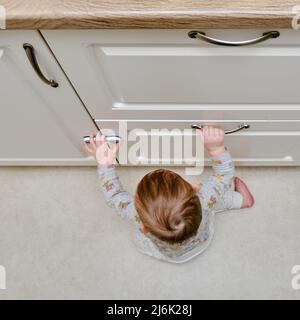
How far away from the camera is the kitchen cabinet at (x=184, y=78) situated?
1.76ft

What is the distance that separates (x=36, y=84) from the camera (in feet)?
2.20

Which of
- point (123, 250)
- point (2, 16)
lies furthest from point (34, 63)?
point (123, 250)

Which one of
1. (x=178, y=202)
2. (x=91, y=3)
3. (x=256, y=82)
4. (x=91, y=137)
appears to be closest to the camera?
(x=91, y=3)

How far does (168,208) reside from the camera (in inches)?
29.5

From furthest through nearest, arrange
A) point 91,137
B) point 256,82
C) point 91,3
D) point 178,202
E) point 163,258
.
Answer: point 163,258, point 91,137, point 178,202, point 256,82, point 91,3

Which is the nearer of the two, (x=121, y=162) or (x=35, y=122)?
(x=35, y=122)

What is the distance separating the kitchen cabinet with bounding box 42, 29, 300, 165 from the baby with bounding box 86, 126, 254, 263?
9 cm

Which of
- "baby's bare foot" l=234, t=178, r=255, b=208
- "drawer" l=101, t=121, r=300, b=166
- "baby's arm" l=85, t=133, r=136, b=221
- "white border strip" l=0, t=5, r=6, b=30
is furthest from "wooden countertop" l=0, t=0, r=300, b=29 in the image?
"baby's bare foot" l=234, t=178, r=255, b=208

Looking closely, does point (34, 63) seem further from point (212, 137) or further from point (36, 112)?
point (212, 137)

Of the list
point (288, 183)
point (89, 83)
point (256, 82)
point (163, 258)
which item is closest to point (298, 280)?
point (288, 183)

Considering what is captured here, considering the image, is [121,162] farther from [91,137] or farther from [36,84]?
[36,84]

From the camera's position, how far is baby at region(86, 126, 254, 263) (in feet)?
2.48

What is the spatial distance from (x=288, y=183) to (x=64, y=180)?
2.49 feet

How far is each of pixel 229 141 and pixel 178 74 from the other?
1.22 feet
